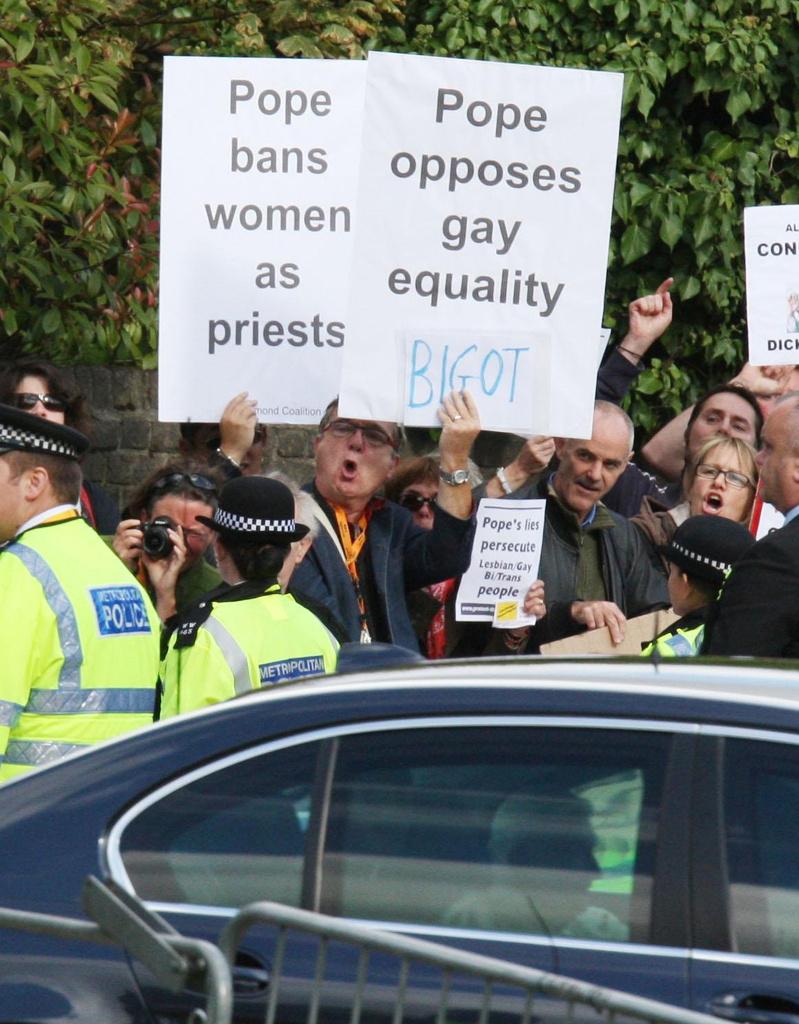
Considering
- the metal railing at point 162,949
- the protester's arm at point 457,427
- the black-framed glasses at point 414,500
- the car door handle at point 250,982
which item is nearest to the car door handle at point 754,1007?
the car door handle at point 250,982

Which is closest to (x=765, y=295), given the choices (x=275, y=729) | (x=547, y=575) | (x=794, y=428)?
(x=547, y=575)

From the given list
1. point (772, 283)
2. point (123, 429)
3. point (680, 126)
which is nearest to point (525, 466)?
point (772, 283)

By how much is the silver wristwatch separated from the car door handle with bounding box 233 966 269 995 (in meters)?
3.27

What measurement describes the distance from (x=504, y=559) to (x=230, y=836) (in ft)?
10.4

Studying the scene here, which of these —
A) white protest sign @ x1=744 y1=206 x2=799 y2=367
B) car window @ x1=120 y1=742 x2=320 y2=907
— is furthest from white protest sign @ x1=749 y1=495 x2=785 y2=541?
car window @ x1=120 y1=742 x2=320 y2=907

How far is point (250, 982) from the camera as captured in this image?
3.16 m

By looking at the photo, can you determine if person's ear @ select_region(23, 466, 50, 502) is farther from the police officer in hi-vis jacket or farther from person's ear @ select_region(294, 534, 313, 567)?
person's ear @ select_region(294, 534, 313, 567)

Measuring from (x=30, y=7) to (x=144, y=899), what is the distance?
598cm

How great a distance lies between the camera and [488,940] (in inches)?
125

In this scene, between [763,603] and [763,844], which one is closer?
[763,844]

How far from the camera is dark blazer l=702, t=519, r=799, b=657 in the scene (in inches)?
178

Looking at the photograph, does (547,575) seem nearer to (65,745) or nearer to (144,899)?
(65,745)

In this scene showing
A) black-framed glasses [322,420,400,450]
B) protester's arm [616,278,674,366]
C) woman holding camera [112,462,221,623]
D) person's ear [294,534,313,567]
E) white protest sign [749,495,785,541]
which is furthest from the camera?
protester's arm [616,278,674,366]

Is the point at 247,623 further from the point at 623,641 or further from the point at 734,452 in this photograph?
the point at 734,452
